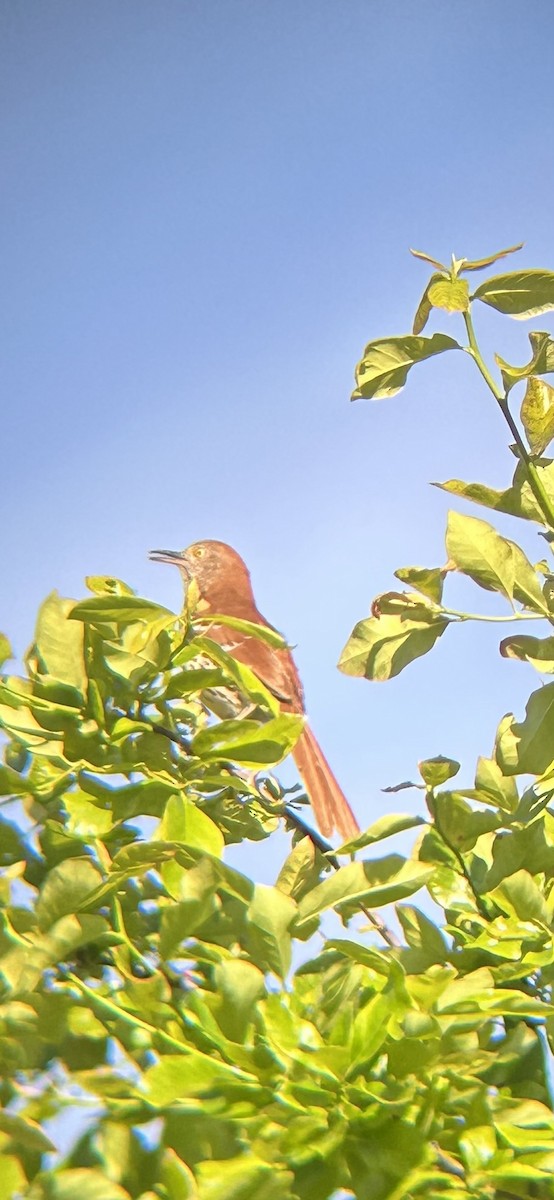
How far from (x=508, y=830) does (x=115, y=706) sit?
0.40m

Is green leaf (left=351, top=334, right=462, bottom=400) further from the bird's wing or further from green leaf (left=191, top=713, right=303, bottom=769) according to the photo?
the bird's wing

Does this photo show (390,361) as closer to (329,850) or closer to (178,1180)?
(329,850)

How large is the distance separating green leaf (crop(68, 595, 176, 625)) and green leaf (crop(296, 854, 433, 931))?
248 mm

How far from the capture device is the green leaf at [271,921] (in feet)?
2.73

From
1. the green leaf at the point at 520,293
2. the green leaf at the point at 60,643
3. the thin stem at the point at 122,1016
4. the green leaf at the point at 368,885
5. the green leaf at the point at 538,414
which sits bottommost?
the thin stem at the point at 122,1016

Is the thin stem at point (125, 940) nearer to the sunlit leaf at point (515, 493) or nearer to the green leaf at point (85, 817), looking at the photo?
the green leaf at point (85, 817)

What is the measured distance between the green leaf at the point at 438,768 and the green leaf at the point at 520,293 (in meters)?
0.48

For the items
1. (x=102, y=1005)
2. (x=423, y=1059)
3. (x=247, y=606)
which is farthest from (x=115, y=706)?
(x=247, y=606)

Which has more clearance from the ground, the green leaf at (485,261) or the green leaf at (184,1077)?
the green leaf at (485,261)

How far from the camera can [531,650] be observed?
123cm

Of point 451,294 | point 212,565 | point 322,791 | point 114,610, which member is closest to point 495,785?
point 114,610

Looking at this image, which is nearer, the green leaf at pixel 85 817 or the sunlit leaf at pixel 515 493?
the green leaf at pixel 85 817

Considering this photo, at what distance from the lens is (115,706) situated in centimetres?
104

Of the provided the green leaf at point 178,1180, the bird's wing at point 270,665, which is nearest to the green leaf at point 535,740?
the green leaf at point 178,1180
